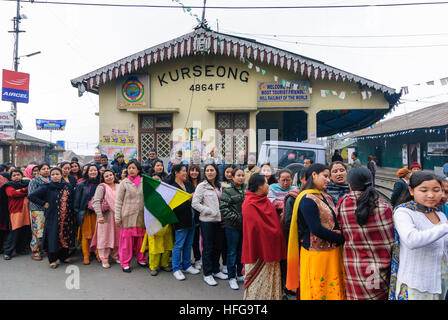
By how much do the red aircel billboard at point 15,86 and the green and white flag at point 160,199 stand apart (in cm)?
956

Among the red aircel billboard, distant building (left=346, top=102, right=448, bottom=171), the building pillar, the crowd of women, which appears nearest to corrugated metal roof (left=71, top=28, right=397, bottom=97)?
the building pillar

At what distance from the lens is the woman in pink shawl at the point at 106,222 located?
195 inches

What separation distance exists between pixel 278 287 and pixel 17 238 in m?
5.13

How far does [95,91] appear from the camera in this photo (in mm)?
10766

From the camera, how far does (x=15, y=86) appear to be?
1094 centimetres

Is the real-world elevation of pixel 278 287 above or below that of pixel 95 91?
below

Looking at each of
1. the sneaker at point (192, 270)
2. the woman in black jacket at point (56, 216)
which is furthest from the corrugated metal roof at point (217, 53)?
the sneaker at point (192, 270)

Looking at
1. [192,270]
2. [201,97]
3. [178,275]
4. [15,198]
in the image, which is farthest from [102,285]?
[201,97]

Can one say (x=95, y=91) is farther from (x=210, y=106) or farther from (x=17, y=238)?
(x=17, y=238)

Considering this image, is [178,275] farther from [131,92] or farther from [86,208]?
[131,92]

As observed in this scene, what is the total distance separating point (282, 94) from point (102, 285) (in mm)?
8048

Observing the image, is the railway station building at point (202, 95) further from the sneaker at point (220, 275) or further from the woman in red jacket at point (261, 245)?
the woman in red jacket at point (261, 245)

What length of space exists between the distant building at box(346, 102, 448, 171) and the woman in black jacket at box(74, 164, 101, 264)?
15.7 meters

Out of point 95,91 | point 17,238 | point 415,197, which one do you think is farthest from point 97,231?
point 95,91
